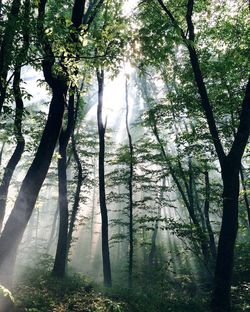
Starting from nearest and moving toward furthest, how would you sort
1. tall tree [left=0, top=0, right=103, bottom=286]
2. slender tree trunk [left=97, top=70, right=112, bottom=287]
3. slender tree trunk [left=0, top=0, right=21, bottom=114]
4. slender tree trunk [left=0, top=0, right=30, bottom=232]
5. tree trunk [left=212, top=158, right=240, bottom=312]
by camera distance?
1. slender tree trunk [left=0, top=0, right=21, bottom=114]
2. slender tree trunk [left=0, top=0, right=30, bottom=232]
3. tall tree [left=0, top=0, right=103, bottom=286]
4. tree trunk [left=212, top=158, right=240, bottom=312]
5. slender tree trunk [left=97, top=70, right=112, bottom=287]

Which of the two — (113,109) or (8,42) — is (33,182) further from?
(113,109)

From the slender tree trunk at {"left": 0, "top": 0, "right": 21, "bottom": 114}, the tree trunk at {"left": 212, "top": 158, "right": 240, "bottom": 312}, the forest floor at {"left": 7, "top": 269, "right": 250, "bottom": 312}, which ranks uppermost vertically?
the slender tree trunk at {"left": 0, "top": 0, "right": 21, "bottom": 114}

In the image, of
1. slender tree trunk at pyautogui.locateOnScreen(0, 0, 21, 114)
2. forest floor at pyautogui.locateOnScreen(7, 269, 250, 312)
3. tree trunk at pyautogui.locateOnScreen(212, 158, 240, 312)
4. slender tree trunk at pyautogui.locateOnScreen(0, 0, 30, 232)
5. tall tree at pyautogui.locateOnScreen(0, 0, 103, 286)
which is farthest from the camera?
forest floor at pyautogui.locateOnScreen(7, 269, 250, 312)

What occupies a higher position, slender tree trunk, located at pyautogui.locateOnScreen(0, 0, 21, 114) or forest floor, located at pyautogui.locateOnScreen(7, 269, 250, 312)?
slender tree trunk, located at pyautogui.locateOnScreen(0, 0, 21, 114)

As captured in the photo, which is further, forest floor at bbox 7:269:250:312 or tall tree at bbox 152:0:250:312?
forest floor at bbox 7:269:250:312

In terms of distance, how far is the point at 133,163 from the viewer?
59.0 ft

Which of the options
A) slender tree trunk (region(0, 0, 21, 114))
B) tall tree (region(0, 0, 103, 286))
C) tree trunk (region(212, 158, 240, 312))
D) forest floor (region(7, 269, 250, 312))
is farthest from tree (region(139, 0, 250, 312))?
slender tree trunk (region(0, 0, 21, 114))

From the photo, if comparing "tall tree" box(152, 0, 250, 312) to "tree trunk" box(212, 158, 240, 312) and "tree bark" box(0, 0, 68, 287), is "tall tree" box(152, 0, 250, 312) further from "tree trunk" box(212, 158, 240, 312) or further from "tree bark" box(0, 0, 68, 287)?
"tree bark" box(0, 0, 68, 287)

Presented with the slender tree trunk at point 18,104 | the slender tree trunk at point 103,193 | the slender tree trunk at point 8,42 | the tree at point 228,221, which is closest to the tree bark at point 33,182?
the slender tree trunk at point 18,104

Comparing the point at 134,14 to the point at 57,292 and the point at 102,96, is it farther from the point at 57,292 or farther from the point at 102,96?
the point at 57,292

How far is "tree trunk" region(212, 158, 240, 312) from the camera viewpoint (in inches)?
365

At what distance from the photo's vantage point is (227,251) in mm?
9336

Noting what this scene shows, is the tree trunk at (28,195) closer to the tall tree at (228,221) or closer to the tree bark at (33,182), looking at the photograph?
the tree bark at (33,182)

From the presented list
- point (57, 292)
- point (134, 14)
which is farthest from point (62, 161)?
point (134, 14)
